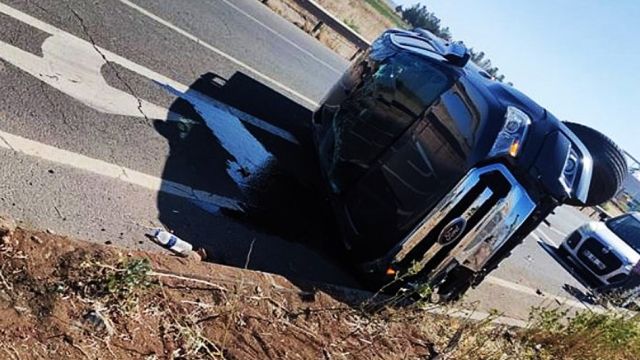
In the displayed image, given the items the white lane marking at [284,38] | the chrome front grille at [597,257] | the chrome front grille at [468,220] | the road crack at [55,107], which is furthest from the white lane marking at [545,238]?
the road crack at [55,107]

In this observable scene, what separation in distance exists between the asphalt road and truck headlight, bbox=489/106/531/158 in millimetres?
1858

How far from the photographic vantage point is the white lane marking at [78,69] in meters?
5.52

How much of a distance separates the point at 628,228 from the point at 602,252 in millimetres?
1549

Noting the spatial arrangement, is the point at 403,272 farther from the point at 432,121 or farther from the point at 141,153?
the point at 141,153

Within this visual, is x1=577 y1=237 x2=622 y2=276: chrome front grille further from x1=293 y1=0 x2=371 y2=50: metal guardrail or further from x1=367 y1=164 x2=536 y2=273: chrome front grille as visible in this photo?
x1=293 y1=0 x2=371 y2=50: metal guardrail

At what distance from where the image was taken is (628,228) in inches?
505

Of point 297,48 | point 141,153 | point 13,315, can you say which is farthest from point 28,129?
point 297,48

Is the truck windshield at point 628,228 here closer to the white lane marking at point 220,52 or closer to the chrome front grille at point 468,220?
the white lane marking at point 220,52

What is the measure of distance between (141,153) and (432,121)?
262 centimetres

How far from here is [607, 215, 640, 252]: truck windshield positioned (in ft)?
40.9

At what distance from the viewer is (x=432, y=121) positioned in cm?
541

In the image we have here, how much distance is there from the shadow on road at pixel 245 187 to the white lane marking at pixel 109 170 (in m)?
0.04

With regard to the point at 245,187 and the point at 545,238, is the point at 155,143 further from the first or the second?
the point at 545,238

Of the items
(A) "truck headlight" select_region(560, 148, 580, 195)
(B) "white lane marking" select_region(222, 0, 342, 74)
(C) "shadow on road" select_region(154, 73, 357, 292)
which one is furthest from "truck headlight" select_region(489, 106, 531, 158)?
(B) "white lane marking" select_region(222, 0, 342, 74)
